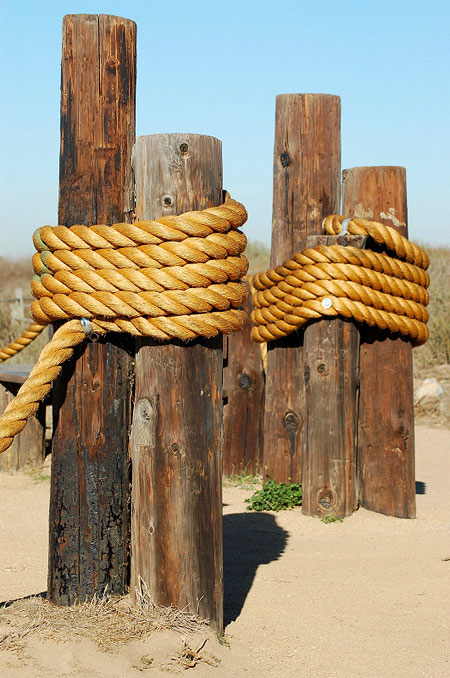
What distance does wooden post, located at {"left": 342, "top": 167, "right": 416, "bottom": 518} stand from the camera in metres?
5.43

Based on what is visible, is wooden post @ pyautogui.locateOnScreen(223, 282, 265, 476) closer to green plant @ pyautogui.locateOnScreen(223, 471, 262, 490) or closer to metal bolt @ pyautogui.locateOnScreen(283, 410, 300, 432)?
green plant @ pyautogui.locateOnScreen(223, 471, 262, 490)

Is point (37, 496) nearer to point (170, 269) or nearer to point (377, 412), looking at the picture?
point (377, 412)

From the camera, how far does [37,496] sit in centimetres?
617

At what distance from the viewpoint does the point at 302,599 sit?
395 cm

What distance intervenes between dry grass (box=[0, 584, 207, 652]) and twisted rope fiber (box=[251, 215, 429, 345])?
8.19ft

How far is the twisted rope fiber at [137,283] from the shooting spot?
9.97 ft

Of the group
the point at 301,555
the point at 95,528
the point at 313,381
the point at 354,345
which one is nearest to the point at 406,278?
the point at 354,345

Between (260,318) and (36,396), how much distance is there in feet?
9.29

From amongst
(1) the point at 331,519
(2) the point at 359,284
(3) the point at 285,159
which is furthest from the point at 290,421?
(3) the point at 285,159

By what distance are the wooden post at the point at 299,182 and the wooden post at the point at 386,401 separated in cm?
26

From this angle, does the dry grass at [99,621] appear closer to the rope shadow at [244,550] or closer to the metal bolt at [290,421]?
the rope shadow at [244,550]

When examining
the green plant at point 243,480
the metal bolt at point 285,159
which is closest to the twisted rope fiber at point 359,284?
the metal bolt at point 285,159

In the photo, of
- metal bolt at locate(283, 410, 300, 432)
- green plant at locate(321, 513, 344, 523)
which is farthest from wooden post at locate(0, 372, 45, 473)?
green plant at locate(321, 513, 344, 523)

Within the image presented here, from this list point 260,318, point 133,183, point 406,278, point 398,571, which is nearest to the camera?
point 133,183
